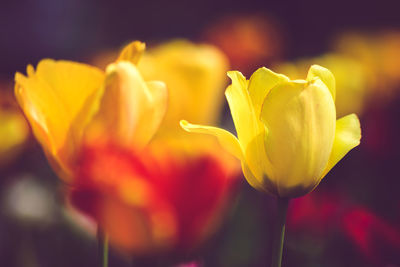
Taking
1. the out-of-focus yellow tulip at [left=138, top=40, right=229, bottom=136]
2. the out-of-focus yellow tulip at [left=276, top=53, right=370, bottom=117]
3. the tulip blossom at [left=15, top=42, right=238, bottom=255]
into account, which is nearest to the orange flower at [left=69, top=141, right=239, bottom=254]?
the tulip blossom at [left=15, top=42, right=238, bottom=255]

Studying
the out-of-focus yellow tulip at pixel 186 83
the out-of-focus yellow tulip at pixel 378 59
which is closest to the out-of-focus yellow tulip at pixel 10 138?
the out-of-focus yellow tulip at pixel 186 83

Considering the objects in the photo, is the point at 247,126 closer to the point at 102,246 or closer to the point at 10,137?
the point at 102,246

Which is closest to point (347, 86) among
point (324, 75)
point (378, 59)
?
point (378, 59)

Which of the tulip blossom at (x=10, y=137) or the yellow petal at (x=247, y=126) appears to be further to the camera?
the tulip blossom at (x=10, y=137)

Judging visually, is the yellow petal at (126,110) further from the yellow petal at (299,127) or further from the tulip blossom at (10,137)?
the tulip blossom at (10,137)

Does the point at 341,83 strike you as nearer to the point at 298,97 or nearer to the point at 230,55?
the point at 230,55

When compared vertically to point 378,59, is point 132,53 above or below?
above

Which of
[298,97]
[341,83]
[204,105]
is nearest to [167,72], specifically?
[204,105]
